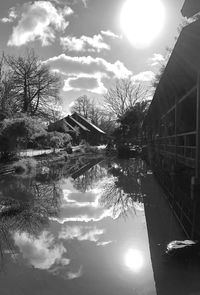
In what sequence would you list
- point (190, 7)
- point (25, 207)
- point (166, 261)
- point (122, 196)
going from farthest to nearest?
point (122, 196) < point (25, 207) < point (190, 7) < point (166, 261)

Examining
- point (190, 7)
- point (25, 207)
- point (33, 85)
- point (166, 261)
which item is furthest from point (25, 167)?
point (33, 85)

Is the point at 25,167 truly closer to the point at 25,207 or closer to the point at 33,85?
the point at 25,207

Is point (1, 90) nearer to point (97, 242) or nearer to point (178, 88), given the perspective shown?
point (178, 88)

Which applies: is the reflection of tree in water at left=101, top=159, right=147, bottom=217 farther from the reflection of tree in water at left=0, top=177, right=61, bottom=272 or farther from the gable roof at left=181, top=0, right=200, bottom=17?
the gable roof at left=181, top=0, right=200, bottom=17

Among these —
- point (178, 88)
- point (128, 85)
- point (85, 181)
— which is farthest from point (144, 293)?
point (128, 85)

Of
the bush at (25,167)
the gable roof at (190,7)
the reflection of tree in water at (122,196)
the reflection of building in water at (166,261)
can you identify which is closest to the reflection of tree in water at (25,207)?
the reflection of tree in water at (122,196)

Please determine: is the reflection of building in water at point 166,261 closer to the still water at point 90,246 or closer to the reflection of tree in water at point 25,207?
the still water at point 90,246

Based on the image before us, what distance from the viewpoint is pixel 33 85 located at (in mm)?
44438

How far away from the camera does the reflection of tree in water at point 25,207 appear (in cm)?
659

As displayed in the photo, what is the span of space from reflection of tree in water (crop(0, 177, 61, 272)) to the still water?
2 centimetres

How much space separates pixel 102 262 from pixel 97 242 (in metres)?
1.09

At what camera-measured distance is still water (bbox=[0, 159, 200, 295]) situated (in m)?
4.01

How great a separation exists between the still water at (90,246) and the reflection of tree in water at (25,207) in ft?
0.07

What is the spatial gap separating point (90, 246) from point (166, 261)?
1.62 m
